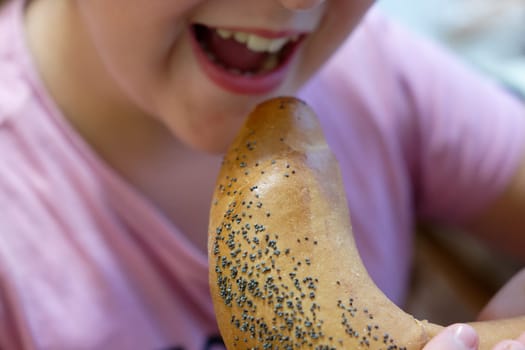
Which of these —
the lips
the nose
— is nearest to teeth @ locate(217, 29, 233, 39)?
the lips

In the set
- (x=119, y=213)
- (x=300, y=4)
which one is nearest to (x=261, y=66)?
(x=300, y=4)

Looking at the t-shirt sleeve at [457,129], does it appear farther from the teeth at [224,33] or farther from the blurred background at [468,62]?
the teeth at [224,33]

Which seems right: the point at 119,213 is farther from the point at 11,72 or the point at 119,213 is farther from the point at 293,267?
the point at 293,267

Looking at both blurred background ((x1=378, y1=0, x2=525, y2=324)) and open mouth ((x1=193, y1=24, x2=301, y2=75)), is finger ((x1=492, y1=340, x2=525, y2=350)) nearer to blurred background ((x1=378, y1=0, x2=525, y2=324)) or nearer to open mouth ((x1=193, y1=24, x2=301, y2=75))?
open mouth ((x1=193, y1=24, x2=301, y2=75))

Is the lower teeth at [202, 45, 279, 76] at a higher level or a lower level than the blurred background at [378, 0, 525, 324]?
higher

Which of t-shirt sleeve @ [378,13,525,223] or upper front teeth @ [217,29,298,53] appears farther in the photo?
t-shirt sleeve @ [378,13,525,223]

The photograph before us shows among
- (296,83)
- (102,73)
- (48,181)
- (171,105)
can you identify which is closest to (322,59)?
(296,83)

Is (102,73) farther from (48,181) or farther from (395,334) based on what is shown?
(395,334)

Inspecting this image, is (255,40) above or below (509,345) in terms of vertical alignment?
above
